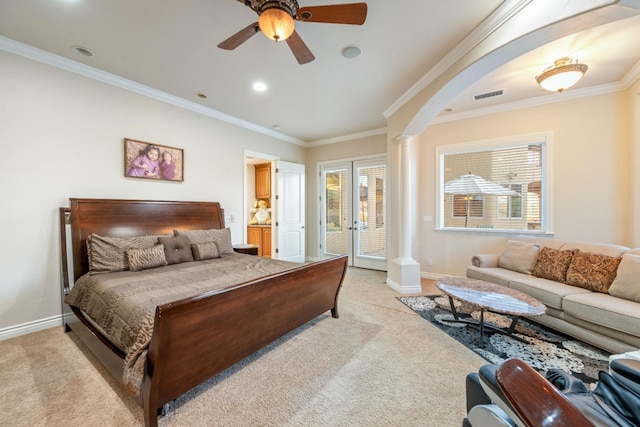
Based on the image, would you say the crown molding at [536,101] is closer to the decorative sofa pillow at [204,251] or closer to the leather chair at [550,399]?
the leather chair at [550,399]

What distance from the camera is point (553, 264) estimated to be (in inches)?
117

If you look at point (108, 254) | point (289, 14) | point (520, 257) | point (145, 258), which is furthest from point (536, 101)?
point (108, 254)

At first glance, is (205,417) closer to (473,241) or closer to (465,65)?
(465,65)

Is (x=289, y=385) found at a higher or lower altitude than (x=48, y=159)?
lower

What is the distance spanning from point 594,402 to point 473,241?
361 cm

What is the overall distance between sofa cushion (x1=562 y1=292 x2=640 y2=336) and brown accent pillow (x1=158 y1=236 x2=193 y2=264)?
406cm

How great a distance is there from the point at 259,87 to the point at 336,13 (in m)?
1.96

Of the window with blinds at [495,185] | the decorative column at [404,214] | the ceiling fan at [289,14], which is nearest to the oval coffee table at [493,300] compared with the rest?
the decorative column at [404,214]

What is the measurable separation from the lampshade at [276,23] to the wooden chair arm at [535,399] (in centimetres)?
215

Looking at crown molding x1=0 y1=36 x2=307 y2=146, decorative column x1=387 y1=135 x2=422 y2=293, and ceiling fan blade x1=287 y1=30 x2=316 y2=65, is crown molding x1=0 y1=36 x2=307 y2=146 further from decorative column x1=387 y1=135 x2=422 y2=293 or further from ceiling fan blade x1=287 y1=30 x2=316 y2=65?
decorative column x1=387 y1=135 x2=422 y2=293

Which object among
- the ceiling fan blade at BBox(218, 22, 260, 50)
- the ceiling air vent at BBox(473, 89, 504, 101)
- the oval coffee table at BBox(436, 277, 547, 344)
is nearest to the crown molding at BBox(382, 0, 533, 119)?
the ceiling air vent at BBox(473, 89, 504, 101)

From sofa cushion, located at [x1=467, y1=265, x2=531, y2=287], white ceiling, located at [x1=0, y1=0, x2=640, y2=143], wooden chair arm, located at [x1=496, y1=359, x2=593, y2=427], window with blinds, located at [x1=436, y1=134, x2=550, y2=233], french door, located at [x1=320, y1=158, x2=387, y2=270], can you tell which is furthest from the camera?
french door, located at [x1=320, y1=158, x2=387, y2=270]

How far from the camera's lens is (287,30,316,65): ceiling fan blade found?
194 centimetres

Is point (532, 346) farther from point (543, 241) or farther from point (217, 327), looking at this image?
point (217, 327)
